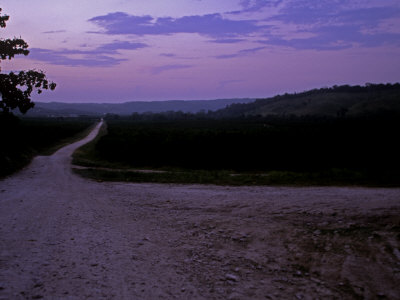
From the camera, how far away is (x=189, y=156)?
25.8 m

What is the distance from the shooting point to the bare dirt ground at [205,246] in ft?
14.1

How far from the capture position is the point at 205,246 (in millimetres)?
5949

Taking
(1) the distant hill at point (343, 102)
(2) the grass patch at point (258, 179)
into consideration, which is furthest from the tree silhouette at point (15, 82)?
(1) the distant hill at point (343, 102)

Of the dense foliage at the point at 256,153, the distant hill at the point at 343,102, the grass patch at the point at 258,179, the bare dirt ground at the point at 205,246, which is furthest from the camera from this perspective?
the distant hill at the point at 343,102

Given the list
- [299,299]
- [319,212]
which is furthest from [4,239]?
[319,212]

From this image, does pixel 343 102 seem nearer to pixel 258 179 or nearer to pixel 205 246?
pixel 258 179

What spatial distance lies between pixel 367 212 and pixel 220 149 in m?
19.9

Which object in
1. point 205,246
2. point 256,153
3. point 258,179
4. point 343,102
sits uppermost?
point 343,102

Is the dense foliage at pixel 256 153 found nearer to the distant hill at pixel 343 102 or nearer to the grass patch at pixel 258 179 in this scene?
the grass patch at pixel 258 179

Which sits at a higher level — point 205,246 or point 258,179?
point 258,179

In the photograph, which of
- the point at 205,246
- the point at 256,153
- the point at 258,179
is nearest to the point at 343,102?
the point at 256,153

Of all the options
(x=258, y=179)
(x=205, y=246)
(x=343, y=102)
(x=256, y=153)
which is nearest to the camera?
(x=205, y=246)

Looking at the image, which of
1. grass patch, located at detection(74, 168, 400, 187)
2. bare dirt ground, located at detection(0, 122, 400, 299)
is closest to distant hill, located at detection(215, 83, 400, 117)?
grass patch, located at detection(74, 168, 400, 187)

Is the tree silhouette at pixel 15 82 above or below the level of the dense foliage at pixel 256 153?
above
